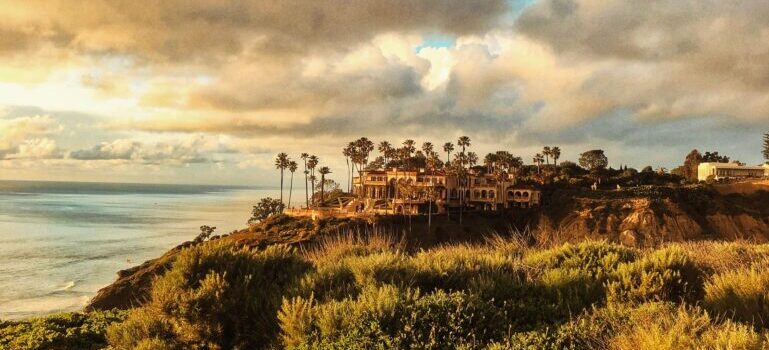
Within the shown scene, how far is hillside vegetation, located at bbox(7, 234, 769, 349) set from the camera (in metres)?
6.86

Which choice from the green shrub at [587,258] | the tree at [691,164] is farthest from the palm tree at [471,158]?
the green shrub at [587,258]

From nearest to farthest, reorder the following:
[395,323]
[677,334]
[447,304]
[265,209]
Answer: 1. [677,334]
2. [395,323]
3. [447,304]
4. [265,209]

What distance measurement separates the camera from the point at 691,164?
10575 centimetres

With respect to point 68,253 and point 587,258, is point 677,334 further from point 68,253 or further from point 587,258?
point 68,253

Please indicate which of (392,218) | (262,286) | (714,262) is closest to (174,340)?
(262,286)

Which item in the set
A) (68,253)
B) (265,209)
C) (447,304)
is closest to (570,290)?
(447,304)

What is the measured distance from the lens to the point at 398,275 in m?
9.30

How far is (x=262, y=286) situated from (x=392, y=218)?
50666mm

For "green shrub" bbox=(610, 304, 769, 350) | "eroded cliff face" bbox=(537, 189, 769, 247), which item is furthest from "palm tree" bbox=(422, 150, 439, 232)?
"green shrub" bbox=(610, 304, 769, 350)

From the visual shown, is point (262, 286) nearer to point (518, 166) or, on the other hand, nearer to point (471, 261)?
point (471, 261)

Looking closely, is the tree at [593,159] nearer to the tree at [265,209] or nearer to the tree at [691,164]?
the tree at [691,164]

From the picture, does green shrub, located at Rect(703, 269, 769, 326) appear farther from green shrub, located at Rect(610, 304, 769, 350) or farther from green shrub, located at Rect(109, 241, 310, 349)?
green shrub, located at Rect(109, 241, 310, 349)

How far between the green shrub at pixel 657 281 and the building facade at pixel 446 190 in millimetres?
57175

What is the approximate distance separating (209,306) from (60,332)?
16.1 feet
